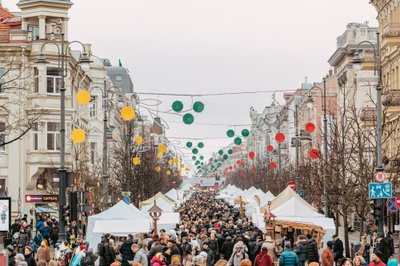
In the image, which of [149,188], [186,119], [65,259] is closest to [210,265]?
[65,259]

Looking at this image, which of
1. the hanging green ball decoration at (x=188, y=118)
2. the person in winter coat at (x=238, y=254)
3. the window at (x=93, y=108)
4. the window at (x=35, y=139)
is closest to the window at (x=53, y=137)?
the window at (x=35, y=139)

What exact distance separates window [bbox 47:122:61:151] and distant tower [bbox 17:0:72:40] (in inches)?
A: 197

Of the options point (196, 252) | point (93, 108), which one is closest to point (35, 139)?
point (93, 108)

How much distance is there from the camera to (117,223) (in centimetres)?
3497

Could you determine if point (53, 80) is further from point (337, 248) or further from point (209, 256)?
point (209, 256)

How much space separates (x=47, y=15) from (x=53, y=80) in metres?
3.68

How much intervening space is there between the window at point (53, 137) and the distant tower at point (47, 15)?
16.5ft

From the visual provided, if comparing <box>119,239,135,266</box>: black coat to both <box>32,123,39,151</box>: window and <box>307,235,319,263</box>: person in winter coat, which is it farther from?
<box>32,123,39,151</box>: window

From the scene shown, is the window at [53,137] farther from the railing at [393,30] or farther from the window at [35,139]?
the railing at [393,30]

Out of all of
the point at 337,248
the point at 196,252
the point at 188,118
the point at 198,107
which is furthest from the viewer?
the point at 188,118

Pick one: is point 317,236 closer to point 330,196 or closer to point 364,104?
point 330,196

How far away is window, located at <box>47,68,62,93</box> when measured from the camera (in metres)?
63.7

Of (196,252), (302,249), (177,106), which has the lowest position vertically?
(196,252)

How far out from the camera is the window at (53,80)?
63678 millimetres
